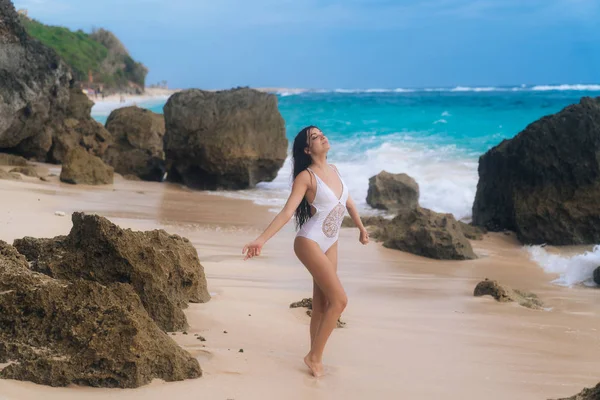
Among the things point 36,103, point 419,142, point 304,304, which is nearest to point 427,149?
point 419,142

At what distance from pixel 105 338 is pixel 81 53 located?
255ft

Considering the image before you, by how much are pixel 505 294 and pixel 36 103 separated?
35.5 feet

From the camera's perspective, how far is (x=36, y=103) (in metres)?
14.7

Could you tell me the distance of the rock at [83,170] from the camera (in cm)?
1316

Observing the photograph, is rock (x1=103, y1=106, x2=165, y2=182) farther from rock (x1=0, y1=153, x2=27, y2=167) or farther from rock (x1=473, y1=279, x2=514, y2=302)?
rock (x1=473, y1=279, x2=514, y2=302)

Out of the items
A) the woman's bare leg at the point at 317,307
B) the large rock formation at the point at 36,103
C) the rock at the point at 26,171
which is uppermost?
the large rock formation at the point at 36,103

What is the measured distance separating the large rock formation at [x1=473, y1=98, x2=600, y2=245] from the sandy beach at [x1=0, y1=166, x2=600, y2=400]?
44.1 inches

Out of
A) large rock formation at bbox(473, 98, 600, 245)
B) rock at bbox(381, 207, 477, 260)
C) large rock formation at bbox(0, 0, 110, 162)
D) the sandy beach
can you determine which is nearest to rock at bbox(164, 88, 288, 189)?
A: large rock formation at bbox(0, 0, 110, 162)

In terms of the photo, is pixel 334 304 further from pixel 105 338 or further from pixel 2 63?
pixel 2 63

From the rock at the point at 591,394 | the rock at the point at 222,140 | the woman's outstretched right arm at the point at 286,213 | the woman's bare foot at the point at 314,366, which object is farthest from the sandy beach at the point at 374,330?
the rock at the point at 222,140

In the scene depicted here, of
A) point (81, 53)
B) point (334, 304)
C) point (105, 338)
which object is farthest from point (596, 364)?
point (81, 53)

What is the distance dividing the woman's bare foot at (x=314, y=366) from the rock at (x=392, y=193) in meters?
10.0

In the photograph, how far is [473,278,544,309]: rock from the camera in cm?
673

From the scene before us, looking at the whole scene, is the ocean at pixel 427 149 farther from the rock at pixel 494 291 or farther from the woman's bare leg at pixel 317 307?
the woman's bare leg at pixel 317 307
